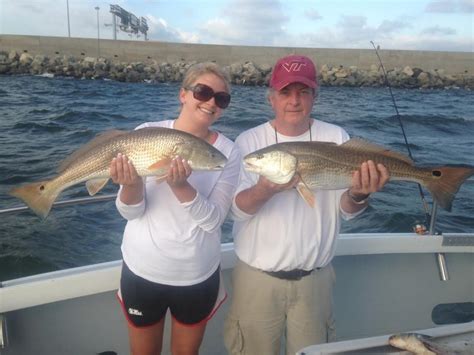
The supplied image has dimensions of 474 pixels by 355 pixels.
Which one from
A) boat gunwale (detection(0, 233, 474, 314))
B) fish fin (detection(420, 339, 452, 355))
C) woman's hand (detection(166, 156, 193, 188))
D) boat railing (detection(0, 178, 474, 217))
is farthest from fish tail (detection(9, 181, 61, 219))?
fish fin (detection(420, 339, 452, 355))

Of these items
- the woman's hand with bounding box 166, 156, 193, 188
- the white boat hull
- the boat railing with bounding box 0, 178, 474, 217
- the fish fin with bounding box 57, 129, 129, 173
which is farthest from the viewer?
the boat railing with bounding box 0, 178, 474, 217

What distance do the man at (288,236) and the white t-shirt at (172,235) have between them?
214mm

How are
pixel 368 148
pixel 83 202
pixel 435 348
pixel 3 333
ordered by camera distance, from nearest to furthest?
pixel 435 348 → pixel 368 148 → pixel 3 333 → pixel 83 202

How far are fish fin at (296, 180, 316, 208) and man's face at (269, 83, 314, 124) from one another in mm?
387

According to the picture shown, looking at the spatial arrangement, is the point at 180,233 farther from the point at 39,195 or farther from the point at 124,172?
the point at 39,195

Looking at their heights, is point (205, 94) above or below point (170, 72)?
above

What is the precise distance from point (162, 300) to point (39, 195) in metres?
1.06

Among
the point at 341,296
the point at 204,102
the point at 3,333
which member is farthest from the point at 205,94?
the point at 341,296

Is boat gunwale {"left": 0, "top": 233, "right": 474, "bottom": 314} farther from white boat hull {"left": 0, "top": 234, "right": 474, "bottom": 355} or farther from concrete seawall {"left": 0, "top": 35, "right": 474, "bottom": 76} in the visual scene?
concrete seawall {"left": 0, "top": 35, "right": 474, "bottom": 76}

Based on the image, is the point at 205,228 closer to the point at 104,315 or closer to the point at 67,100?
the point at 104,315

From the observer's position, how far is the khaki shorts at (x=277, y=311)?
2727mm

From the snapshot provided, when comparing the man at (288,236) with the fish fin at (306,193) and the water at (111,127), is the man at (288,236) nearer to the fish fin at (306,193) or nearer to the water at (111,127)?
the fish fin at (306,193)

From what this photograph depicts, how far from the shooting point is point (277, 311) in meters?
2.77

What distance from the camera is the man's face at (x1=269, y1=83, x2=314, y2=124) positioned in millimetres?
2660
